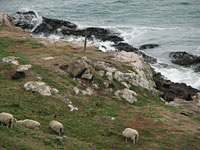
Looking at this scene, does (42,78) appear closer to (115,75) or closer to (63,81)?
(63,81)

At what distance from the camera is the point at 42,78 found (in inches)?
955

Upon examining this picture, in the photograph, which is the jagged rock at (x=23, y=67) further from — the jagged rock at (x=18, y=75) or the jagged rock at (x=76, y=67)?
the jagged rock at (x=76, y=67)

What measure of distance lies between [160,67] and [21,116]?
32.8 meters

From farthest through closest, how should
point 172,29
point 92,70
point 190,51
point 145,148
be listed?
point 172,29 → point 190,51 → point 92,70 → point 145,148

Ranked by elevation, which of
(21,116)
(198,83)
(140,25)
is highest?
(140,25)

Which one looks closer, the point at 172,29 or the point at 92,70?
the point at 92,70

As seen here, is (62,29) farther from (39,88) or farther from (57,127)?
(57,127)

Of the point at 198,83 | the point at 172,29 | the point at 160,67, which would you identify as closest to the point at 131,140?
the point at 198,83

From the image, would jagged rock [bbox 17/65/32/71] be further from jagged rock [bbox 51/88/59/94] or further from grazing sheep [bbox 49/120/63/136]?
grazing sheep [bbox 49/120/63/136]

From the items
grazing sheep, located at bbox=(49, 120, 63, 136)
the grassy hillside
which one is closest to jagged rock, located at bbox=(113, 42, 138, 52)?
the grassy hillside

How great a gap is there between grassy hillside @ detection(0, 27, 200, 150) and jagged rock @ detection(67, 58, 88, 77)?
93 centimetres

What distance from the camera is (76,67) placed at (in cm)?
2622

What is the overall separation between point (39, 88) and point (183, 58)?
109 feet

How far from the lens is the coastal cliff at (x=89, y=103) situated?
17.3m
